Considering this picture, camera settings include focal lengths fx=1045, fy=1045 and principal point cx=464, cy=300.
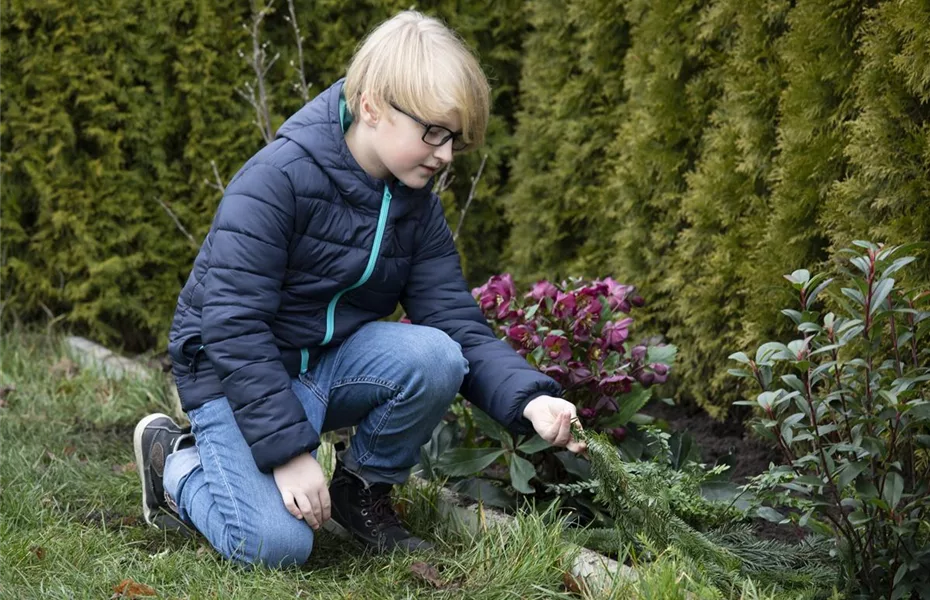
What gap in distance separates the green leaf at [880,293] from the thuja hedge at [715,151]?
0.85 ft

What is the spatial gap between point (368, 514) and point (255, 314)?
65cm

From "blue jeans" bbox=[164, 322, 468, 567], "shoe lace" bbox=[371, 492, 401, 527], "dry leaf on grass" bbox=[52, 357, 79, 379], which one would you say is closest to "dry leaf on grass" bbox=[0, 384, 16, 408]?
"dry leaf on grass" bbox=[52, 357, 79, 379]

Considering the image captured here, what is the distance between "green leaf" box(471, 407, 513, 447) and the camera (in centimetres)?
295

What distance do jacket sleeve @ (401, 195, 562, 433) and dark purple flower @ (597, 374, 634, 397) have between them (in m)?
0.29

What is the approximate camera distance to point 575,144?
14.7ft

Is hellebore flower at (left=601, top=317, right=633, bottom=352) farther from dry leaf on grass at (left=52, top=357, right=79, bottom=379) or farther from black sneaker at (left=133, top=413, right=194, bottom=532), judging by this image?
dry leaf on grass at (left=52, top=357, right=79, bottom=379)

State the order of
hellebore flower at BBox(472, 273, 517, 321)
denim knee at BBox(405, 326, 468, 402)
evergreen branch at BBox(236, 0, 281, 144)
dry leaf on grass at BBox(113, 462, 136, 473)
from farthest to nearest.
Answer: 1. evergreen branch at BBox(236, 0, 281, 144)
2. dry leaf on grass at BBox(113, 462, 136, 473)
3. hellebore flower at BBox(472, 273, 517, 321)
4. denim knee at BBox(405, 326, 468, 402)

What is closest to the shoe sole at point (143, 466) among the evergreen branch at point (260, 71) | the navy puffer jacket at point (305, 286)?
the navy puffer jacket at point (305, 286)

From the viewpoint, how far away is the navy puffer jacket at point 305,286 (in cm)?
246

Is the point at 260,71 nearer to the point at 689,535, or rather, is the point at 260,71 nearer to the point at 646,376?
the point at 646,376

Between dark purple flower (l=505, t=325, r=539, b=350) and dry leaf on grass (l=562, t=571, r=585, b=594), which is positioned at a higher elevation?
dark purple flower (l=505, t=325, r=539, b=350)

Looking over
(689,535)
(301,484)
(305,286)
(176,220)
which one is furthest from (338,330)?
(176,220)

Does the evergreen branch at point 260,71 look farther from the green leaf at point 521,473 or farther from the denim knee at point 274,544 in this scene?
the denim knee at point 274,544

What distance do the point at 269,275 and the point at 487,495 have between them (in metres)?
0.95
